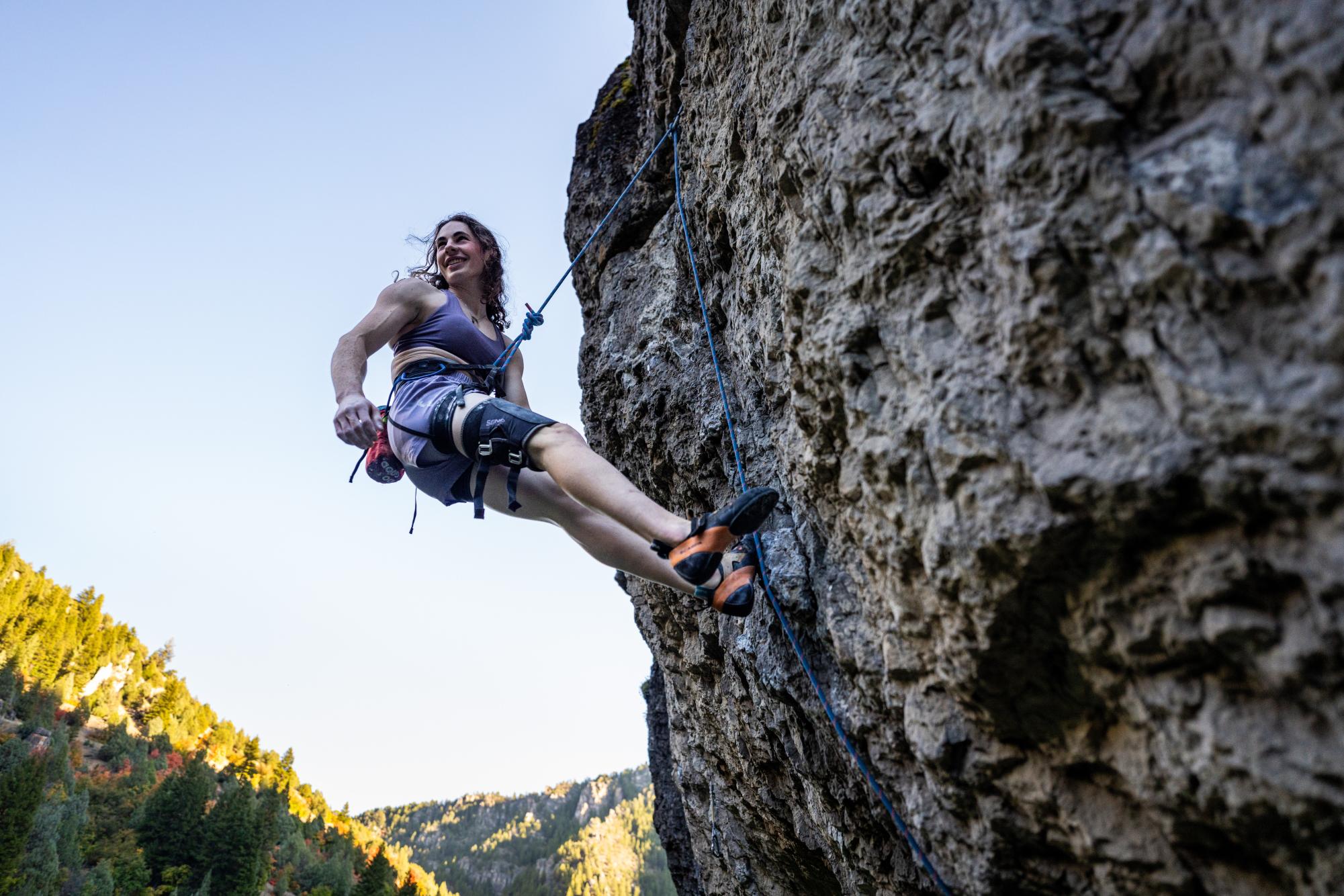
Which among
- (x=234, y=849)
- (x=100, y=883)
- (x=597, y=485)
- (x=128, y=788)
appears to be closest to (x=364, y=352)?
(x=597, y=485)

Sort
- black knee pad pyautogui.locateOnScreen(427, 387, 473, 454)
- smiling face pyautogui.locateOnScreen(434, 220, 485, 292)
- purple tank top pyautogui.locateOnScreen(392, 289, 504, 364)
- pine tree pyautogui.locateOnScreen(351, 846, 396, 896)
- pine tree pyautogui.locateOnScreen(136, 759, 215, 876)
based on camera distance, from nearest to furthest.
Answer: black knee pad pyautogui.locateOnScreen(427, 387, 473, 454)
purple tank top pyautogui.locateOnScreen(392, 289, 504, 364)
smiling face pyautogui.locateOnScreen(434, 220, 485, 292)
pine tree pyautogui.locateOnScreen(136, 759, 215, 876)
pine tree pyautogui.locateOnScreen(351, 846, 396, 896)

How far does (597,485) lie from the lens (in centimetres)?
304

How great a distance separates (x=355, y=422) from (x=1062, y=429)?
3.06 meters

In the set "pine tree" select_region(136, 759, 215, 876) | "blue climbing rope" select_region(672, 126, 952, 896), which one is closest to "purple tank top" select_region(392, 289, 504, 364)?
"blue climbing rope" select_region(672, 126, 952, 896)

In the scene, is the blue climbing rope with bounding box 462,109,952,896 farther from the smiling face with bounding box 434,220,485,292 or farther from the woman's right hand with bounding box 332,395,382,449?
the woman's right hand with bounding box 332,395,382,449

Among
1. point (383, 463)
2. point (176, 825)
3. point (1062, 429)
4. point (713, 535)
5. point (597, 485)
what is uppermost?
point (176, 825)

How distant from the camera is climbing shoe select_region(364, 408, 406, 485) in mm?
4055

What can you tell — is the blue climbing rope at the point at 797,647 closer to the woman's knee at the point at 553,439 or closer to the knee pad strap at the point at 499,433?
the woman's knee at the point at 553,439

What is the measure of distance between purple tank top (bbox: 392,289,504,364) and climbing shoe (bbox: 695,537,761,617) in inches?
80.5

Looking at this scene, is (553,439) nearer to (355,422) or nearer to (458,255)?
(355,422)

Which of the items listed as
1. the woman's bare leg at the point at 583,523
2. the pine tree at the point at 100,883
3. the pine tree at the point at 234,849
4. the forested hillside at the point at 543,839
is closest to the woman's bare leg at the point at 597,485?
the woman's bare leg at the point at 583,523

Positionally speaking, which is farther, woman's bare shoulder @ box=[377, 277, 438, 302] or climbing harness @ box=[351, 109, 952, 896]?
woman's bare shoulder @ box=[377, 277, 438, 302]

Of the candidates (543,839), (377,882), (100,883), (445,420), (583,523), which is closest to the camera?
(445,420)

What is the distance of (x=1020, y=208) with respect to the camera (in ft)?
6.34
